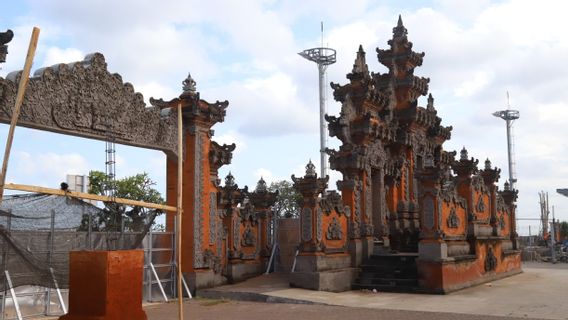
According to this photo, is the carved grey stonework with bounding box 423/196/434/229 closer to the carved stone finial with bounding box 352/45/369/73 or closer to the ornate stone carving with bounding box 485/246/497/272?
the ornate stone carving with bounding box 485/246/497/272

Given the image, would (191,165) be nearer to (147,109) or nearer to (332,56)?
(147,109)

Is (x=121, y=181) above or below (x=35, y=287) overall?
above

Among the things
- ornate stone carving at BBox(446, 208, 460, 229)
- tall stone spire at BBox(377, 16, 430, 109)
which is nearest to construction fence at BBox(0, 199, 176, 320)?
ornate stone carving at BBox(446, 208, 460, 229)

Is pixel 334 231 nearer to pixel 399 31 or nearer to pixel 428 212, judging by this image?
pixel 428 212

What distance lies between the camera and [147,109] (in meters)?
15.4

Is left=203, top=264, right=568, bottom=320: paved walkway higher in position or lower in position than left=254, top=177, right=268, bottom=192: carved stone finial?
lower

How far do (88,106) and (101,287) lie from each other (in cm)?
723

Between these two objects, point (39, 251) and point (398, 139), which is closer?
point (39, 251)

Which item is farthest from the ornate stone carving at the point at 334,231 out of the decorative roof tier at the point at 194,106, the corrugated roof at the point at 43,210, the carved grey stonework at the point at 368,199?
the corrugated roof at the point at 43,210

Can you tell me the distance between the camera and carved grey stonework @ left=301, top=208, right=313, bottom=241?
55.7ft

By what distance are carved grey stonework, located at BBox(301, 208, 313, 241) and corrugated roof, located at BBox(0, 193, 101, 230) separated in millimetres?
6551

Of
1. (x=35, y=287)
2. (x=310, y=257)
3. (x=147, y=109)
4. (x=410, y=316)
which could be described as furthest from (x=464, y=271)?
(x=35, y=287)

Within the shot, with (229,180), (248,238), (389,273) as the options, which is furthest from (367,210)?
(229,180)

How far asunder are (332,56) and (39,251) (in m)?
30.7
